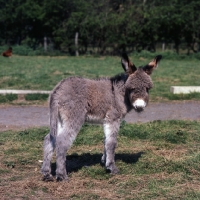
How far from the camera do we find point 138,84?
22.5ft

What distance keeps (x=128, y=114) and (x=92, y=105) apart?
5576 mm

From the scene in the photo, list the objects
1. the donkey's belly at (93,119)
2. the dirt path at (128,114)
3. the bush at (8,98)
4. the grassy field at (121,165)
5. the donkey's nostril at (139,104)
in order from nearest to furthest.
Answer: the grassy field at (121,165) < the donkey's nostril at (139,104) < the donkey's belly at (93,119) < the dirt path at (128,114) < the bush at (8,98)

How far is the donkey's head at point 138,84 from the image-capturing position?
680 centimetres

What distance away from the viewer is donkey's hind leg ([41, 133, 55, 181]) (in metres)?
6.66

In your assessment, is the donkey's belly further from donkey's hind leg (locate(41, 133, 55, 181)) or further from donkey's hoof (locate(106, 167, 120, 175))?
donkey's hoof (locate(106, 167, 120, 175))

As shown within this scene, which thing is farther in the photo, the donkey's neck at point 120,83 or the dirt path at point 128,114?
the dirt path at point 128,114

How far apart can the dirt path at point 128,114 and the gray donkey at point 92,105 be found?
3929 millimetres

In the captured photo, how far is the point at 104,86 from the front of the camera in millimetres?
7281

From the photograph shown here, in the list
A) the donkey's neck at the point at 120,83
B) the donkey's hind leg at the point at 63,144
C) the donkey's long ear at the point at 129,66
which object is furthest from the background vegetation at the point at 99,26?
the donkey's hind leg at the point at 63,144

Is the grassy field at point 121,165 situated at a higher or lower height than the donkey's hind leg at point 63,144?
lower

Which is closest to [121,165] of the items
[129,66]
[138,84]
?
A: [138,84]

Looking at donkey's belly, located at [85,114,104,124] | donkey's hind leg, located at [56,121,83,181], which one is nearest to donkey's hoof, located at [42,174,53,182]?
donkey's hind leg, located at [56,121,83,181]

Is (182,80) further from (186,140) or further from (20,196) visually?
(20,196)

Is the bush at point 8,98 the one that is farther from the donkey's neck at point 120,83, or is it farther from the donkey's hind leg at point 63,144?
the donkey's hind leg at point 63,144
